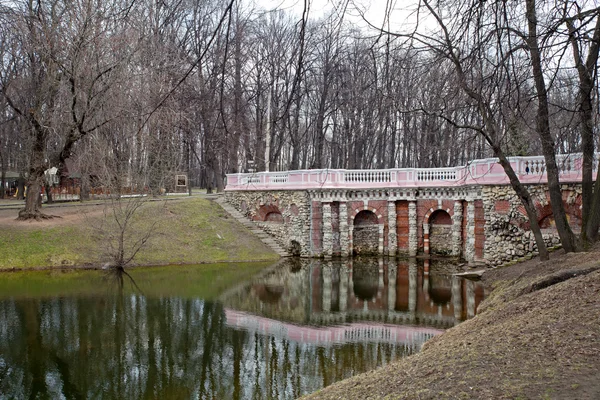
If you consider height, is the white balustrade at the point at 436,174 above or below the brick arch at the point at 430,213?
above

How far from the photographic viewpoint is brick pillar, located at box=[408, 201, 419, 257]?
24.0m

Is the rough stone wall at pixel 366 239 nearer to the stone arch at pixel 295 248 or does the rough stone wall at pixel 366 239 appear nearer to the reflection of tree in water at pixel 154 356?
the stone arch at pixel 295 248

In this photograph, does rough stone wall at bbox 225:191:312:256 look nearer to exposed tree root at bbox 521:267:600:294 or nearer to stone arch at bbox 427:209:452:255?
stone arch at bbox 427:209:452:255

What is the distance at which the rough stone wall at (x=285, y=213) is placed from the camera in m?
24.6

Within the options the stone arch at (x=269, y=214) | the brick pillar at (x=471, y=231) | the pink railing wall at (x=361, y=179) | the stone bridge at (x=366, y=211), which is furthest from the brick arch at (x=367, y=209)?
the brick pillar at (x=471, y=231)

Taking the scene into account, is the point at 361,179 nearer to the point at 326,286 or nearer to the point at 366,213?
the point at 366,213

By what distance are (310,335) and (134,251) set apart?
11.4m

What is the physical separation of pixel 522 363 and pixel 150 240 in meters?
19.6

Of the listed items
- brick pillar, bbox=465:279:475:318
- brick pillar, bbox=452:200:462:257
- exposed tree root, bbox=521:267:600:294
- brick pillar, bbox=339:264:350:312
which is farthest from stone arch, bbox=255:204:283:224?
exposed tree root, bbox=521:267:600:294

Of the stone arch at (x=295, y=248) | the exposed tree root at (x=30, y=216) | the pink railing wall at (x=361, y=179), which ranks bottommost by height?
the stone arch at (x=295, y=248)

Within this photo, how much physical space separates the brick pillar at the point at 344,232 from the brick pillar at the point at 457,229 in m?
4.91

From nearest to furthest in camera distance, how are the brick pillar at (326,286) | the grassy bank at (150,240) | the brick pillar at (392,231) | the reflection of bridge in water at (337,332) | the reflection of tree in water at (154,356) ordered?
1. the reflection of tree in water at (154,356)
2. the reflection of bridge in water at (337,332)
3. the brick pillar at (326,286)
4. the grassy bank at (150,240)
5. the brick pillar at (392,231)

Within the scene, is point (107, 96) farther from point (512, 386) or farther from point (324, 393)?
point (512, 386)

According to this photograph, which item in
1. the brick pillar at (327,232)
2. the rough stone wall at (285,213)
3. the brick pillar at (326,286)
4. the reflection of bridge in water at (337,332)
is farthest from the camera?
the rough stone wall at (285,213)
